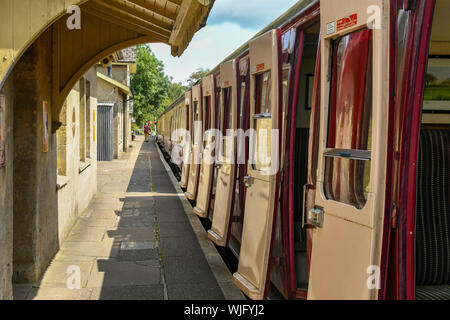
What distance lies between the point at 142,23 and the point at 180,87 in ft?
485

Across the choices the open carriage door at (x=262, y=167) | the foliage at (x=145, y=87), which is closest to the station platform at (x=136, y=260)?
the open carriage door at (x=262, y=167)

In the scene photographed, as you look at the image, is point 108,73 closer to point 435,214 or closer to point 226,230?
point 226,230

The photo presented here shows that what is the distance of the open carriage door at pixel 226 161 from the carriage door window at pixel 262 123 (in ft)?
4.03

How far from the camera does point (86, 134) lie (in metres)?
11.4

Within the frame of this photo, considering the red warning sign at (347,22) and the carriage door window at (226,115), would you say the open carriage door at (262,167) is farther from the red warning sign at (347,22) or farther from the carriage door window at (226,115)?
the carriage door window at (226,115)

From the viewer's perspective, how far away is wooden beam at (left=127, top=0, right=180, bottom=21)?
5637 mm

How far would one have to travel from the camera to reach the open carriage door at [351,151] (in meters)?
2.53

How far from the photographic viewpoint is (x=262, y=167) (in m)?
4.66

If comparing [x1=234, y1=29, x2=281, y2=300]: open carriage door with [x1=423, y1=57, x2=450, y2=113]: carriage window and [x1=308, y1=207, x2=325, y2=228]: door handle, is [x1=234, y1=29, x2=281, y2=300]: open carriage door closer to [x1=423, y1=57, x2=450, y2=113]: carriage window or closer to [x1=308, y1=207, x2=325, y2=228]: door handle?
[x1=308, y1=207, x2=325, y2=228]: door handle

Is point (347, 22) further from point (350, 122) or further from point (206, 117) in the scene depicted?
point (206, 117)

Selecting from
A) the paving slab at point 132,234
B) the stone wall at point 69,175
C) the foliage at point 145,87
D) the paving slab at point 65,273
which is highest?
the foliage at point 145,87

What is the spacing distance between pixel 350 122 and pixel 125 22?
4.89 m

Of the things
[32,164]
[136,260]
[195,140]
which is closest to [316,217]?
[32,164]

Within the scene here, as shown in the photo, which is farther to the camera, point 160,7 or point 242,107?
point 242,107
